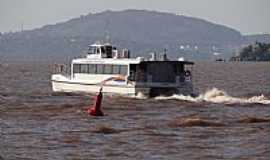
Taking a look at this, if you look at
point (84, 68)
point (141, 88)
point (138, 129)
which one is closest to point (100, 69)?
point (84, 68)

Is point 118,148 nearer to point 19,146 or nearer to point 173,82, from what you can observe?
point 19,146

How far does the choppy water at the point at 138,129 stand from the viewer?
33438 mm

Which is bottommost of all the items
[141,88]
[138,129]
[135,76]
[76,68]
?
[138,129]

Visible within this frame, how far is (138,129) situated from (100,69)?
21192 millimetres

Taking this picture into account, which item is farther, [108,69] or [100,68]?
[100,68]

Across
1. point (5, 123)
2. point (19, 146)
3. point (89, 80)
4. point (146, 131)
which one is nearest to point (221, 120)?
point (146, 131)

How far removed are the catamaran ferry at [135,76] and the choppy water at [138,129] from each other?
888 mm

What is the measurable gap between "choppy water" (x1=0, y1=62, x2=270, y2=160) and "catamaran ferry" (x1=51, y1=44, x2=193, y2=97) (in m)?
0.89

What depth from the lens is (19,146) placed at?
3472 cm

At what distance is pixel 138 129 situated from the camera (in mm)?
40969

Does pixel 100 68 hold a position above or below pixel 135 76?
above

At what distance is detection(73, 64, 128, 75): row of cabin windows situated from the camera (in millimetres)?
59763

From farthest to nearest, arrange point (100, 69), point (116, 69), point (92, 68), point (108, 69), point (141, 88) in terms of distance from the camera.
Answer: point (92, 68)
point (100, 69)
point (108, 69)
point (116, 69)
point (141, 88)

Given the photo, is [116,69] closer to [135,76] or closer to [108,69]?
[108,69]
